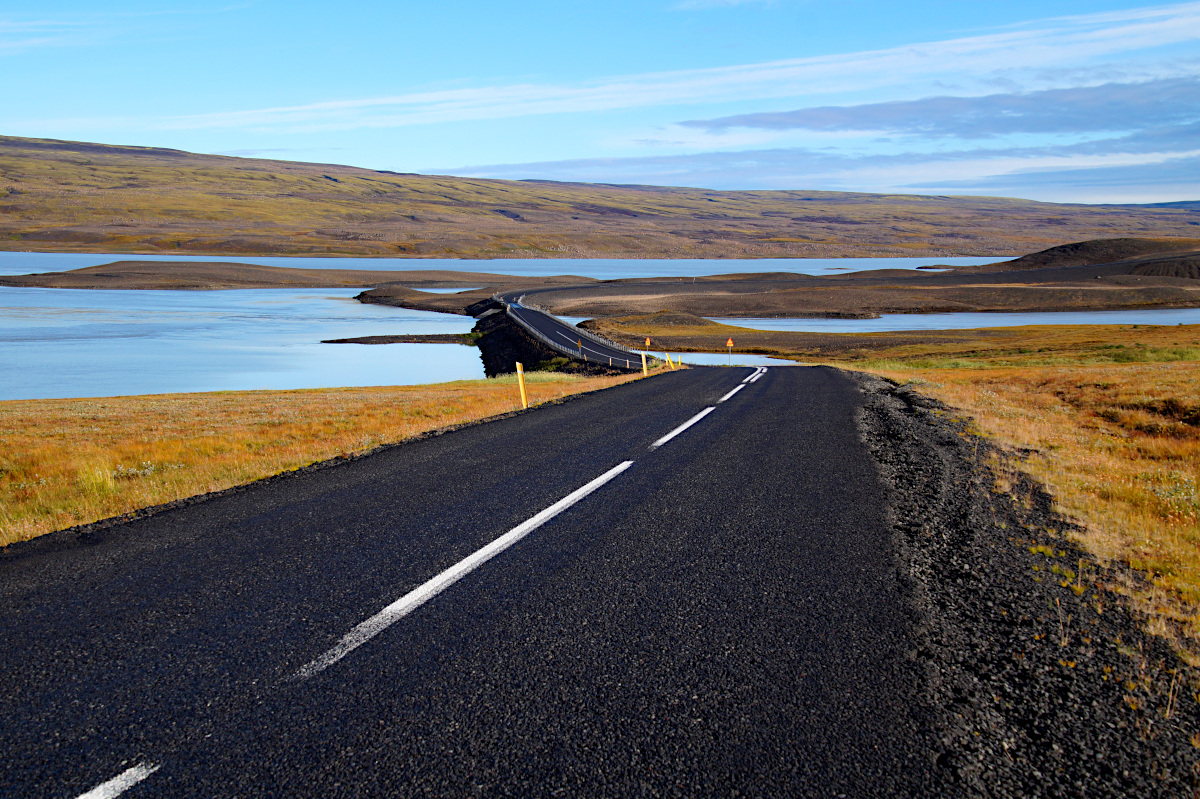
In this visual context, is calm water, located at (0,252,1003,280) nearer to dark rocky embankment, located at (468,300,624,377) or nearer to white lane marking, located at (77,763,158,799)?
dark rocky embankment, located at (468,300,624,377)

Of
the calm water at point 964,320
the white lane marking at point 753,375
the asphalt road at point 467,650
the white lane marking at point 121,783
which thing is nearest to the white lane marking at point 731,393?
the white lane marking at point 753,375

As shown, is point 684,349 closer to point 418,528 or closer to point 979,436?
point 979,436

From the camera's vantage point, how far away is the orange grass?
5.90 meters

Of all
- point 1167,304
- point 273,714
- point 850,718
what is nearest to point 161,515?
point 273,714

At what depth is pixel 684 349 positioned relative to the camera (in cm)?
6356

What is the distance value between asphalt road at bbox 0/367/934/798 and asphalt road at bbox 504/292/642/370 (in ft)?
114

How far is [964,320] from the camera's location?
282 ft

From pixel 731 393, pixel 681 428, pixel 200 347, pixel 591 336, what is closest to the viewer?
pixel 681 428

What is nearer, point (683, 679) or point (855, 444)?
point (683, 679)

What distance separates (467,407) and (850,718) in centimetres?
1707

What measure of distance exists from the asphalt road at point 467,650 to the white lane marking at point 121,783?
0.01m

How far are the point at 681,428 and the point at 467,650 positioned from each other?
851cm

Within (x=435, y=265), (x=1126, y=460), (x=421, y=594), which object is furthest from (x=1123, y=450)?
(x=435, y=265)

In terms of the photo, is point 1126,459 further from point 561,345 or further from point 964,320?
point 964,320
